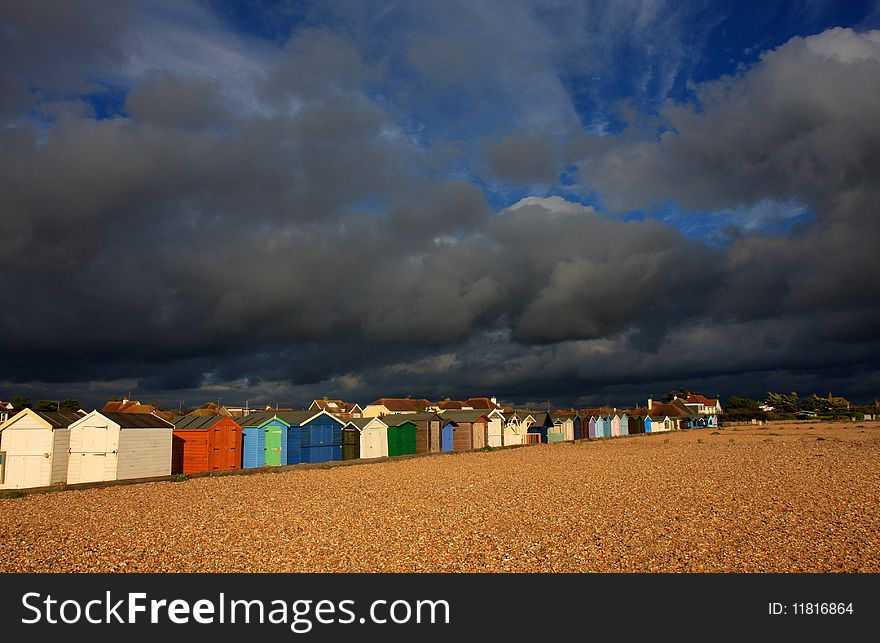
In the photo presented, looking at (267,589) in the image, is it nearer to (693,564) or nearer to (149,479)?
(693,564)

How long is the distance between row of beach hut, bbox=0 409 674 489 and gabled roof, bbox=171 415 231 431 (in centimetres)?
6

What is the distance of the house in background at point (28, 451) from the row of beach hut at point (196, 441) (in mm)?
40

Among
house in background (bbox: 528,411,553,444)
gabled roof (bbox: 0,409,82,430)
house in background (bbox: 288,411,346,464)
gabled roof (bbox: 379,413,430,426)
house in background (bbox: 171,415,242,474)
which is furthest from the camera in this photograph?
house in background (bbox: 528,411,553,444)

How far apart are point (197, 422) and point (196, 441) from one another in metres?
2.06

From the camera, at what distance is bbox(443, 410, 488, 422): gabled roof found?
5934 cm

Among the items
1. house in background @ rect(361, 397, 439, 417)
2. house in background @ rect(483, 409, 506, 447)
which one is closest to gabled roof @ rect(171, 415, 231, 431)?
house in background @ rect(483, 409, 506, 447)

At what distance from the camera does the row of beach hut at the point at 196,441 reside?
27.9 meters

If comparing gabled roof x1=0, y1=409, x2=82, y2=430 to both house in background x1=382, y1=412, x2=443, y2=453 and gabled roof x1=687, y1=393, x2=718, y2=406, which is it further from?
gabled roof x1=687, y1=393, x2=718, y2=406

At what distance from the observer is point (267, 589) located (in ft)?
32.8

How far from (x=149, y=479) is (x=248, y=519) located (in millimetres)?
14850

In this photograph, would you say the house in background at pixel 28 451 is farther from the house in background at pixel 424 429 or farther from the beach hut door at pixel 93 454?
the house in background at pixel 424 429

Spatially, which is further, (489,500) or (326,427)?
(326,427)

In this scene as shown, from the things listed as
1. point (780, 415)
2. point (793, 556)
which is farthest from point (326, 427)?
point (780, 415)

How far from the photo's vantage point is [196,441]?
117 ft
